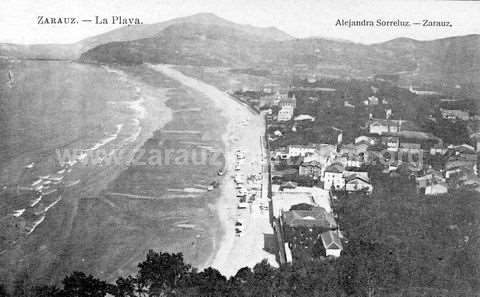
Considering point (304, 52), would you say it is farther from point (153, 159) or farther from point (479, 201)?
point (479, 201)

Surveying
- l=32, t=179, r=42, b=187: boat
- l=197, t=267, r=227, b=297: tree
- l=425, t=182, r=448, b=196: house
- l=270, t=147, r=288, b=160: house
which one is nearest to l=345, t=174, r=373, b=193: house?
l=425, t=182, r=448, b=196: house

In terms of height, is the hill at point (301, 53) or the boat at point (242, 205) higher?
the hill at point (301, 53)

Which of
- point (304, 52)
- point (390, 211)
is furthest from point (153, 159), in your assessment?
point (390, 211)

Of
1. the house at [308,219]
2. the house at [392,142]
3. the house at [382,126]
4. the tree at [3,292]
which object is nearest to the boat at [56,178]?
the tree at [3,292]

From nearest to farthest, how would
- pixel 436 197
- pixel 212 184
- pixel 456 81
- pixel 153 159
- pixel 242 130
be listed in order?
pixel 436 197, pixel 456 81, pixel 212 184, pixel 153 159, pixel 242 130

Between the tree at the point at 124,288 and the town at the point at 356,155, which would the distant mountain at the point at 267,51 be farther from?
the tree at the point at 124,288

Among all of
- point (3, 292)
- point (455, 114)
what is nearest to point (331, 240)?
point (455, 114)

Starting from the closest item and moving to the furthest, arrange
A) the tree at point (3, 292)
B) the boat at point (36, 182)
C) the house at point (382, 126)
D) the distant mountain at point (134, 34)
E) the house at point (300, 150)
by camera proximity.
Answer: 1. the tree at point (3, 292)
2. the distant mountain at point (134, 34)
3. the boat at point (36, 182)
4. the house at point (382, 126)
5. the house at point (300, 150)
